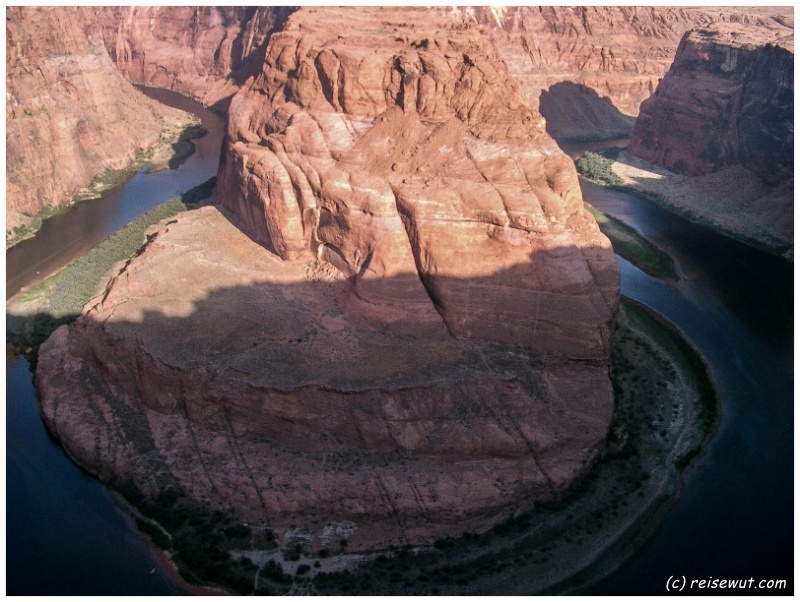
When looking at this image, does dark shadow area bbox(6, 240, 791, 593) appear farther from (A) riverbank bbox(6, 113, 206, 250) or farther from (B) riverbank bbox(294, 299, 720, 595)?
(A) riverbank bbox(6, 113, 206, 250)

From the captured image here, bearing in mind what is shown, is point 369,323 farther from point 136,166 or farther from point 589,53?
point 589,53

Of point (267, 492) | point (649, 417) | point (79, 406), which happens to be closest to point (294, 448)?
point (267, 492)

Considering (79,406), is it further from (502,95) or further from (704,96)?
(704,96)

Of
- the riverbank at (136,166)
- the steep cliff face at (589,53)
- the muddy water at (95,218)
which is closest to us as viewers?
the muddy water at (95,218)

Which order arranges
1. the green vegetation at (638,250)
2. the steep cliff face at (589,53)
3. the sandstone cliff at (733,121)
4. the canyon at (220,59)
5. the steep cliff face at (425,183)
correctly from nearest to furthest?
the steep cliff face at (425,183)
the green vegetation at (638,250)
the sandstone cliff at (733,121)
the canyon at (220,59)
the steep cliff face at (589,53)

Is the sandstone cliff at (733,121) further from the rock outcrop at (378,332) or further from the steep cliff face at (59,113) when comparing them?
the steep cliff face at (59,113)

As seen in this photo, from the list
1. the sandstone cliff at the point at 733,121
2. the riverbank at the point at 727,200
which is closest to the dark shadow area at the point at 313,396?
the riverbank at the point at 727,200

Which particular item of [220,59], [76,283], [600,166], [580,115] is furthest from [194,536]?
[220,59]
